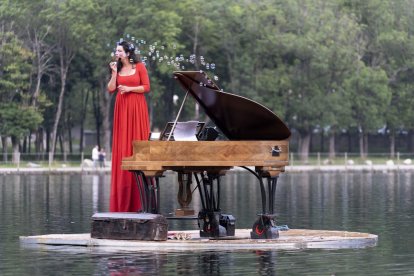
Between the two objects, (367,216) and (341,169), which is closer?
(367,216)

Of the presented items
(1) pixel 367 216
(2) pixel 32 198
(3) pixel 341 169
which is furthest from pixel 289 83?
(1) pixel 367 216

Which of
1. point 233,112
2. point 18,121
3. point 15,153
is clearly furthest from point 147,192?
point 18,121

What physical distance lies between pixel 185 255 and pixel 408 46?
8585 cm

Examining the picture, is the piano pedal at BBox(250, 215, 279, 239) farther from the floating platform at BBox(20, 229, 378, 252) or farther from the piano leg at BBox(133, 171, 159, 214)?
the piano leg at BBox(133, 171, 159, 214)

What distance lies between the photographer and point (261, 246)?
22.5 meters

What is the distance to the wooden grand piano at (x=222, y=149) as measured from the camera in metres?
22.5

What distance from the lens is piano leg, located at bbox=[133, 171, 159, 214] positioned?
902 inches

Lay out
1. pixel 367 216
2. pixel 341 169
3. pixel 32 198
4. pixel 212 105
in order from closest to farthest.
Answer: pixel 212 105 < pixel 367 216 < pixel 32 198 < pixel 341 169

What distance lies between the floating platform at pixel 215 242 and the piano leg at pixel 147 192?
25.4 inches

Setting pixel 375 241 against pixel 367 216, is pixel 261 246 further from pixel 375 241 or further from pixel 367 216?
pixel 367 216

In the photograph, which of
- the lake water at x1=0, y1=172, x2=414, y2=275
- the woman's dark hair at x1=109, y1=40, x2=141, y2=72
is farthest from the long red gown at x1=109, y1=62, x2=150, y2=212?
the lake water at x1=0, y1=172, x2=414, y2=275

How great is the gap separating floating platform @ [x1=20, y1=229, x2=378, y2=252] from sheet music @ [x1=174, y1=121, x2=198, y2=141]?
1.73 metres

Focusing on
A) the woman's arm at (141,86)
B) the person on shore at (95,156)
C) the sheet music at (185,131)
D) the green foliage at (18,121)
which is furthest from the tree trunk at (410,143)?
the sheet music at (185,131)

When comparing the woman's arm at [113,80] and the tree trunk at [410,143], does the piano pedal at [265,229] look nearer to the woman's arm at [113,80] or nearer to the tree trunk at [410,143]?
the woman's arm at [113,80]
